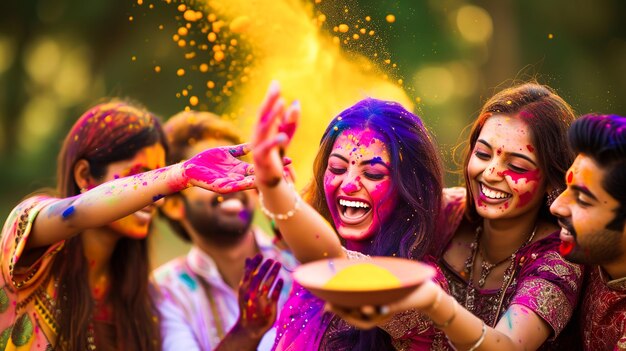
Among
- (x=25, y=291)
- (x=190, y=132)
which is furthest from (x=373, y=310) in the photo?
(x=190, y=132)

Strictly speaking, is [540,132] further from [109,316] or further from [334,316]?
[109,316]

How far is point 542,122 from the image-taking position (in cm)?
367

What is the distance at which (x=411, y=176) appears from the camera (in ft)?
12.0

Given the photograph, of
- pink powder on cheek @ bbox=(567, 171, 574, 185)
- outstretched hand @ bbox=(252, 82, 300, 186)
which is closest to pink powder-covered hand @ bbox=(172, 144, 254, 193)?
outstretched hand @ bbox=(252, 82, 300, 186)

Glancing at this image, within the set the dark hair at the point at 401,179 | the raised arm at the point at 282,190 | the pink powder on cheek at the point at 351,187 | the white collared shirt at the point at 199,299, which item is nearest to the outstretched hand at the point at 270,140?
A: the raised arm at the point at 282,190

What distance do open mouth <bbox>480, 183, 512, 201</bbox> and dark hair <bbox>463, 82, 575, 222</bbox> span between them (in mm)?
142

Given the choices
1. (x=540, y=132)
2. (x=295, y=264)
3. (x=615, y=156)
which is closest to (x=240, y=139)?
(x=295, y=264)

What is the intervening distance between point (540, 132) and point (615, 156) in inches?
20.0

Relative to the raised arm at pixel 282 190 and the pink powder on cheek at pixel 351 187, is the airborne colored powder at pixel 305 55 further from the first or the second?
the raised arm at pixel 282 190

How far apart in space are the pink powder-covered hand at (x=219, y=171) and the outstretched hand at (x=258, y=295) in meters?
0.67

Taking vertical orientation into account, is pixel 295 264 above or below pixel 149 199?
below

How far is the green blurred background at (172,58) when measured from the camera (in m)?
7.91

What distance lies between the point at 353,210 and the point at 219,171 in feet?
2.04

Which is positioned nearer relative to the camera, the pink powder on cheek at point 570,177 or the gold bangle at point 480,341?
the gold bangle at point 480,341
